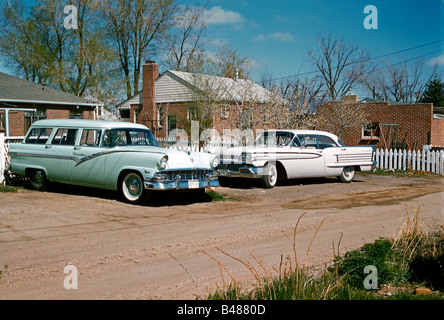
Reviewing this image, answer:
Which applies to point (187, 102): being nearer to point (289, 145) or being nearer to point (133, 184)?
point (289, 145)

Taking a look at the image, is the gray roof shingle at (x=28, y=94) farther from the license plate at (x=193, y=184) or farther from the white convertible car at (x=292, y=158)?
the license plate at (x=193, y=184)

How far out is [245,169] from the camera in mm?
13023

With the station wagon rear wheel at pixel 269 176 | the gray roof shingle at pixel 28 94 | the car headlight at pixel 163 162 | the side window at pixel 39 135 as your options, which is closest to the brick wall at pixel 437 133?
the station wagon rear wheel at pixel 269 176

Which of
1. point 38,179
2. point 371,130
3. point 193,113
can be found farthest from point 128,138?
point 371,130

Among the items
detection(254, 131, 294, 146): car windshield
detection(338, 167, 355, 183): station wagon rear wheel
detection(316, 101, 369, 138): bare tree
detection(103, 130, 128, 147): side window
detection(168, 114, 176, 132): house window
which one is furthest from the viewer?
detection(168, 114, 176, 132): house window

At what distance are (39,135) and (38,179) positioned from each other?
1.19 metres

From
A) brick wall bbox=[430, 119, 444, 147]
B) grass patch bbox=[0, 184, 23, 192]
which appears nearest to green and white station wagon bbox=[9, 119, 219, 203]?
grass patch bbox=[0, 184, 23, 192]

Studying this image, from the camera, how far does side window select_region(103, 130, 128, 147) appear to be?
10812mm

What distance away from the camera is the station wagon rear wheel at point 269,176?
13370mm

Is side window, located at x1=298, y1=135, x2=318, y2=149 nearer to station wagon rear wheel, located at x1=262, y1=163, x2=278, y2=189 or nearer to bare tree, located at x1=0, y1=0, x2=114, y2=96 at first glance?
station wagon rear wheel, located at x1=262, y1=163, x2=278, y2=189

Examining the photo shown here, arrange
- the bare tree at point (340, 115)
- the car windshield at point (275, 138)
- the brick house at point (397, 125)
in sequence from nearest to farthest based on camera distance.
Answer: the car windshield at point (275, 138)
the bare tree at point (340, 115)
the brick house at point (397, 125)

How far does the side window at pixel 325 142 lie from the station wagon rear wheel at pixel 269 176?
2.10 meters

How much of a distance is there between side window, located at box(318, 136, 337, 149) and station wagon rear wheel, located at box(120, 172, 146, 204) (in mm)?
6838
